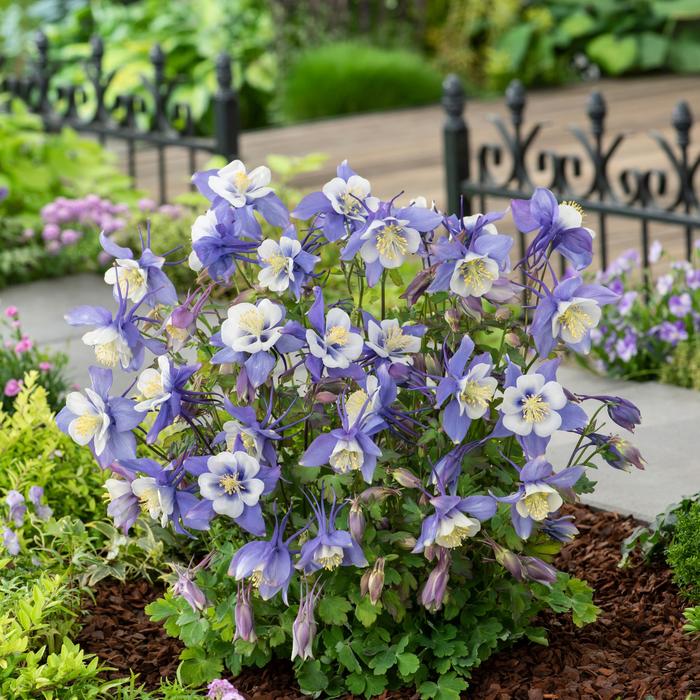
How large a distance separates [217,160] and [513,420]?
4.56 meters

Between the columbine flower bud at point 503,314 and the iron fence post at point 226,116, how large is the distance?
4707 mm

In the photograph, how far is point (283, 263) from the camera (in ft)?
7.86

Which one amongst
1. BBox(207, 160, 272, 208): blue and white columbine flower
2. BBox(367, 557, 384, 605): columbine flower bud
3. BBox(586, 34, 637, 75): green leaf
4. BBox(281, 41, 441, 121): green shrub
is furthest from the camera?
BBox(586, 34, 637, 75): green leaf

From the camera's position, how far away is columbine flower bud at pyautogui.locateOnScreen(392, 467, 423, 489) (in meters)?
2.33

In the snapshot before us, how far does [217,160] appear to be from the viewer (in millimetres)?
6652

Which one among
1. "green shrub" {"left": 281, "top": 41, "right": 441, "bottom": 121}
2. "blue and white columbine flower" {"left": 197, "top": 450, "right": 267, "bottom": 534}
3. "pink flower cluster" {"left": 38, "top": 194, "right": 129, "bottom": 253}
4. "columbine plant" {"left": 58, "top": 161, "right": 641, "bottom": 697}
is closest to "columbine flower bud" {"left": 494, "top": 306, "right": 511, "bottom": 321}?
"columbine plant" {"left": 58, "top": 161, "right": 641, "bottom": 697}

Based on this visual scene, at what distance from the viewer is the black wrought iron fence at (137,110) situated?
708cm

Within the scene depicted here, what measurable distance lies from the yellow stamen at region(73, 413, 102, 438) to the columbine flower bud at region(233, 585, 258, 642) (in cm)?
39

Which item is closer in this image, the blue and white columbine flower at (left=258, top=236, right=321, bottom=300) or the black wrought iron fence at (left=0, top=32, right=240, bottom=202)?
the blue and white columbine flower at (left=258, top=236, right=321, bottom=300)

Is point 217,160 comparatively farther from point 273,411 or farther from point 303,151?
point 273,411

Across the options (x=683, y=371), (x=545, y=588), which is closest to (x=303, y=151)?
(x=683, y=371)

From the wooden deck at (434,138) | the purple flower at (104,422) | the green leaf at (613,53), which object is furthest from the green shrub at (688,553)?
the green leaf at (613,53)

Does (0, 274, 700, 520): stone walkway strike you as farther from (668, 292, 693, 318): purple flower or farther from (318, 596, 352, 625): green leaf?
(318, 596, 352, 625): green leaf

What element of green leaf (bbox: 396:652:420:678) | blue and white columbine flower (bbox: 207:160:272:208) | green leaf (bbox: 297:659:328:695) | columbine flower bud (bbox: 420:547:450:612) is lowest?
green leaf (bbox: 297:659:328:695)
